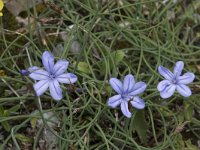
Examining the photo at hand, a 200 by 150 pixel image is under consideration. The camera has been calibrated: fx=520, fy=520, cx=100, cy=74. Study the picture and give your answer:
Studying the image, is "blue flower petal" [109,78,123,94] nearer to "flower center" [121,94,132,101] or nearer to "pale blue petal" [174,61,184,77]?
"flower center" [121,94,132,101]

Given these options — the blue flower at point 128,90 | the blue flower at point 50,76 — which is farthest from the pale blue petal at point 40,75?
the blue flower at point 128,90

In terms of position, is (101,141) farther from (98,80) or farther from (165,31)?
(165,31)

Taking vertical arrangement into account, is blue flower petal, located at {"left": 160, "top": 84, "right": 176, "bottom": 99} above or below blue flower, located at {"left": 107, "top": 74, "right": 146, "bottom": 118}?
below

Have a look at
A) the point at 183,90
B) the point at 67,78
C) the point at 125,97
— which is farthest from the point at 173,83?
the point at 67,78

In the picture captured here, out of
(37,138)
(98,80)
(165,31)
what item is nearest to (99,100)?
(98,80)

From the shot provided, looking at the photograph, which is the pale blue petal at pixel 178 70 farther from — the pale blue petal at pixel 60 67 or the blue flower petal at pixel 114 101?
the pale blue petal at pixel 60 67

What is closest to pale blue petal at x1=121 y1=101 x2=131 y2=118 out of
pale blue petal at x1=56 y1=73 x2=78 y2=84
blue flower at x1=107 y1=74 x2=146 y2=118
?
blue flower at x1=107 y1=74 x2=146 y2=118
